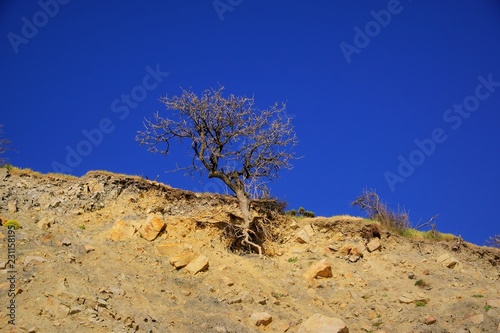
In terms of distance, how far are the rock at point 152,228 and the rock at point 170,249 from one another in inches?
24.9

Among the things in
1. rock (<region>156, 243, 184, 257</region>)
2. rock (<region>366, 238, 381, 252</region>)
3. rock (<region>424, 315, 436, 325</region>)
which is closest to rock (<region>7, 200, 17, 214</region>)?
rock (<region>156, 243, 184, 257</region>)

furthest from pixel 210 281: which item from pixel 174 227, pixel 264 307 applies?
pixel 174 227

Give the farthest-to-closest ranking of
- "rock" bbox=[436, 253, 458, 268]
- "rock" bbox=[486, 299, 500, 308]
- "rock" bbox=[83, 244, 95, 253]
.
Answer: "rock" bbox=[436, 253, 458, 268]
"rock" bbox=[83, 244, 95, 253]
"rock" bbox=[486, 299, 500, 308]

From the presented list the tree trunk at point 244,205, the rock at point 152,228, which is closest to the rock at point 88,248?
the rock at point 152,228

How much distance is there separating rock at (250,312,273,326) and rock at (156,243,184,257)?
3.76 meters

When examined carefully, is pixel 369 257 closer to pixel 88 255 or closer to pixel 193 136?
pixel 193 136

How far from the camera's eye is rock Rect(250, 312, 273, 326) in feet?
42.8

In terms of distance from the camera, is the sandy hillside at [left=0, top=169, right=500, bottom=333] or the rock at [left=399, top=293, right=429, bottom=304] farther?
the rock at [left=399, top=293, right=429, bottom=304]

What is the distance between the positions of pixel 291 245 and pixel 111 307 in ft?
26.3

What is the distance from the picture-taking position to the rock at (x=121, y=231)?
15930mm

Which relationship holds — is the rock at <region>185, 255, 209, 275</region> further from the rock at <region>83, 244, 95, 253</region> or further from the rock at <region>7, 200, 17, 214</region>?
the rock at <region>7, 200, 17, 214</region>

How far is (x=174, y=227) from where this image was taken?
1686 cm

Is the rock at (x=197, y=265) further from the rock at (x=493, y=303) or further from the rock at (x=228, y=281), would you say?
the rock at (x=493, y=303)

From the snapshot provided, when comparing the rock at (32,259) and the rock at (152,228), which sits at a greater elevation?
the rock at (152,228)
